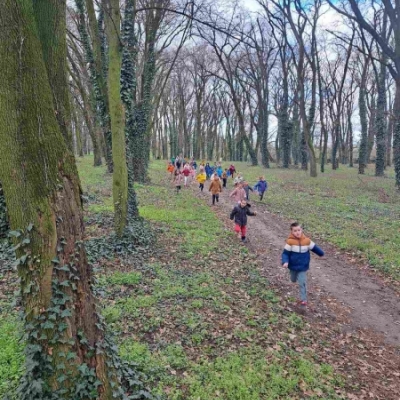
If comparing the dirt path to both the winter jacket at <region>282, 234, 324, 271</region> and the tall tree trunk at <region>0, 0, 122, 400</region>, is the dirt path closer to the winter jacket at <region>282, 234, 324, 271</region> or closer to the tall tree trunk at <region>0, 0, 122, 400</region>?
the winter jacket at <region>282, 234, 324, 271</region>

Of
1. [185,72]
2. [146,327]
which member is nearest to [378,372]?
[146,327]

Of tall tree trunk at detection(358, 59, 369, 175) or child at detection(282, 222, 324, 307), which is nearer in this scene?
child at detection(282, 222, 324, 307)

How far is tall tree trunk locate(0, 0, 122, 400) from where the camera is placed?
9.41ft

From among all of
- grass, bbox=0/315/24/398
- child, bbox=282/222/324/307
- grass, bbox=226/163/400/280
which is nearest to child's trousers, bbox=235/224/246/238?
grass, bbox=226/163/400/280

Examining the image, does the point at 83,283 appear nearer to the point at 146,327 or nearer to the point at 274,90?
the point at 146,327

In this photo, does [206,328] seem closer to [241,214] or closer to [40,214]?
[40,214]

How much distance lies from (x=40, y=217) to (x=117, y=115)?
241 inches

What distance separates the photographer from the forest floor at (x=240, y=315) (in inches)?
188

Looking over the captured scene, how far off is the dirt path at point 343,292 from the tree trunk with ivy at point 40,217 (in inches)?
199

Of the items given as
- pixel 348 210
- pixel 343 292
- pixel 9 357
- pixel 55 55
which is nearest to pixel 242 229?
pixel 343 292

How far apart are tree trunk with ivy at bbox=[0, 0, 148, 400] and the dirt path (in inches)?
199

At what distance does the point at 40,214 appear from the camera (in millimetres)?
2996

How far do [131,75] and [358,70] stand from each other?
103ft

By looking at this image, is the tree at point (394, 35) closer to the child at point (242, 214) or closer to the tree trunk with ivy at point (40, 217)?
the child at point (242, 214)
